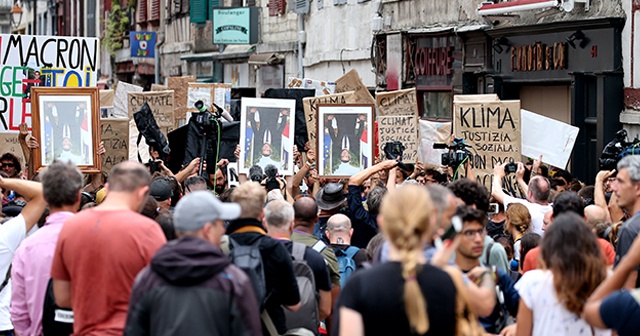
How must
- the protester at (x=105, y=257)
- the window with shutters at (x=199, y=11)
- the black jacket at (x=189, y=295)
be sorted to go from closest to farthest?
the black jacket at (x=189, y=295)
the protester at (x=105, y=257)
the window with shutters at (x=199, y=11)

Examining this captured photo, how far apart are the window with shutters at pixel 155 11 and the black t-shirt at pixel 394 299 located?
37.1m

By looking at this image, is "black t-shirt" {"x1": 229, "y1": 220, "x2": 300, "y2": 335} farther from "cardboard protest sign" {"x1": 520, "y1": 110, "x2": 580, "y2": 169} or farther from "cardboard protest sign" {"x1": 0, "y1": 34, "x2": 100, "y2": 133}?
"cardboard protest sign" {"x1": 0, "y1": 34, "x2": 100, "y2": 133}

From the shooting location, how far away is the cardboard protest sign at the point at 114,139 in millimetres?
15094

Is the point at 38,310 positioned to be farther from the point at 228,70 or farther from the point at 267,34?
the point at 228,70

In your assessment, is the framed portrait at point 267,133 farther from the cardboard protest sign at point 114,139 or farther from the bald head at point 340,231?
the bald head at point 340,231

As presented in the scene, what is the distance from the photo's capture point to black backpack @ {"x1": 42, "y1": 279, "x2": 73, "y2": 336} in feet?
21.7

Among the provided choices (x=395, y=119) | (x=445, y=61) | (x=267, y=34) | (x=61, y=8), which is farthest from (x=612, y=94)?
(x=61, y=8)

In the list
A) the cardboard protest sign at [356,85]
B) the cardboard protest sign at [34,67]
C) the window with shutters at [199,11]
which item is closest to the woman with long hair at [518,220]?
the cardboard protest sign at [356,85]

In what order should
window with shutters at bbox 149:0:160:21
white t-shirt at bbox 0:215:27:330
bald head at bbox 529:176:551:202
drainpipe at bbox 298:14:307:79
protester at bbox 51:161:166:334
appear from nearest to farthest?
protester at bbox 51:161:166:334, white t-shirt at bbox 0:215:27:330, bald head at bbox 529:176:551:202, drainpipe at bbox 298:14:307:79, window with shutters at bbox 149:0:160:21

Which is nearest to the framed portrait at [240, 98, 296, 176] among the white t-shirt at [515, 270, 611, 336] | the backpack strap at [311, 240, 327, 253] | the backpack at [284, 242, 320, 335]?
the backpack strap at [311, 240, 327, 253]

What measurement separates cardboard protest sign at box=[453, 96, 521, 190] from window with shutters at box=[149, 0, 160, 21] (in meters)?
28.9

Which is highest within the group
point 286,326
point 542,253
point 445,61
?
point 445,61

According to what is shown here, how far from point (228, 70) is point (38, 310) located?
1090 inches

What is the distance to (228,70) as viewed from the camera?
34.4 meters
